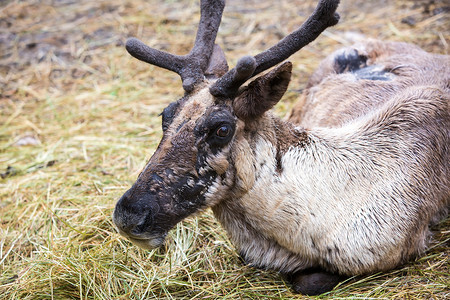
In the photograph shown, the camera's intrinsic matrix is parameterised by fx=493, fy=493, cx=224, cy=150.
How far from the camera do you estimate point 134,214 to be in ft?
9.38

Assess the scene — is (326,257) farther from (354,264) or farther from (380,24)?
(380,24)

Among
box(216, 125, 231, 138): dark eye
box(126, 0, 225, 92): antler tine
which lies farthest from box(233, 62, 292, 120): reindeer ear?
box(126, 0, 225, 92): antler tine

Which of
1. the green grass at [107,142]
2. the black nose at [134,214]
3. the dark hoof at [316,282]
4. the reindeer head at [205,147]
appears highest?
the reindeer head at [205,147]

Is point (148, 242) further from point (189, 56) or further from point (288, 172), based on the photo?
point (189, 56)

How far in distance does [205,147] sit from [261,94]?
0.48 meters

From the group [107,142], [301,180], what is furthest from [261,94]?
[107,142]

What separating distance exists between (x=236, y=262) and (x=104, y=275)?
96cm

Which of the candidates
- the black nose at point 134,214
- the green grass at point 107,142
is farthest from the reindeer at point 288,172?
the green grass at point 107,142

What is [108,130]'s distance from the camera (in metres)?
5.82

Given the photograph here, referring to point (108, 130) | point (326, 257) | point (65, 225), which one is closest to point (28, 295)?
point (65, 225)

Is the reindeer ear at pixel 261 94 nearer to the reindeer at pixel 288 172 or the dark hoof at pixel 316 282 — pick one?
→ the reindeer at pixel 288 172

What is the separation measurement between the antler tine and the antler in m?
0.32

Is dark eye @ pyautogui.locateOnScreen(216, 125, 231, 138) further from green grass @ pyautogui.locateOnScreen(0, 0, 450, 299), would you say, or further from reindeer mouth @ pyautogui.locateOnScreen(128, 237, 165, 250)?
green grass @ pyautogui.locateOnScreen(0, 0, 450, 299)

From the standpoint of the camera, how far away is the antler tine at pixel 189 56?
3.38 meters
